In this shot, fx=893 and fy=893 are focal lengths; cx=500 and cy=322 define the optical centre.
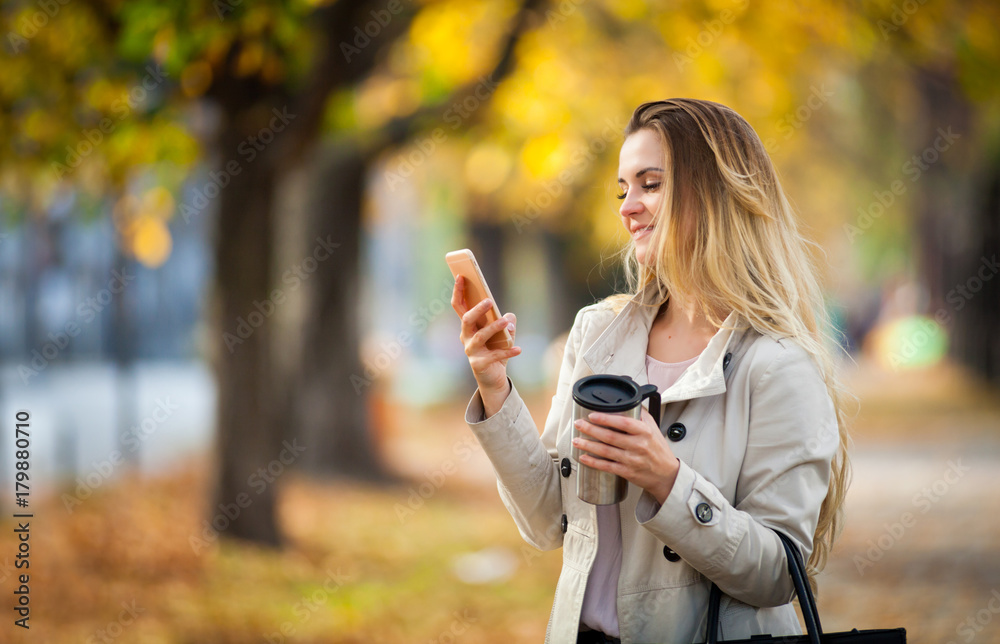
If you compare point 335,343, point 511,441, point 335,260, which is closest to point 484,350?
point 511,441

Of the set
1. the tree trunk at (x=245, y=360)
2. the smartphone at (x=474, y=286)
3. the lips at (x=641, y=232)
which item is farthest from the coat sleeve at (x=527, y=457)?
the tree trunk at (x=245, y=360)

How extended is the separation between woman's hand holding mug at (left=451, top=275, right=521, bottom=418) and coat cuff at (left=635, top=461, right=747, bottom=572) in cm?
52

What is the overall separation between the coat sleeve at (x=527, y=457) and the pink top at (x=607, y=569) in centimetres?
20

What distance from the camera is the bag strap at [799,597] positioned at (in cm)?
190

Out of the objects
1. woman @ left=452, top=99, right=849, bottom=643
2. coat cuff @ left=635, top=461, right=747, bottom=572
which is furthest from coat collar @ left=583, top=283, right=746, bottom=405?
coat cuff @ left=635, top=461, right=747, bottom=572

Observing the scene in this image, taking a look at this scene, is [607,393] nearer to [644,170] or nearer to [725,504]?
[725,504]

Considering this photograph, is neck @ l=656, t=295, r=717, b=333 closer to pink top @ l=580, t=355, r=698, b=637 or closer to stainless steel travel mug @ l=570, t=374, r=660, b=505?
pink top @ l=580, t=355, r=698, b=637

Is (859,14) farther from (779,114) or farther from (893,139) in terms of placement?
(893,139)

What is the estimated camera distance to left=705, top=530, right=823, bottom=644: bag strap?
1898mm

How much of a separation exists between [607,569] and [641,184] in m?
0.97

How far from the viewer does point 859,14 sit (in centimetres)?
652

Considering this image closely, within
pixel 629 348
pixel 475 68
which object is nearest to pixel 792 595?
pixel 629 348

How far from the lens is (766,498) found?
80.3 inches

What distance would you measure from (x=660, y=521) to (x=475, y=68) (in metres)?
7.40
